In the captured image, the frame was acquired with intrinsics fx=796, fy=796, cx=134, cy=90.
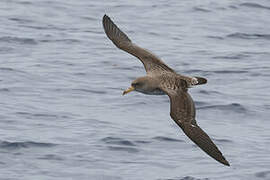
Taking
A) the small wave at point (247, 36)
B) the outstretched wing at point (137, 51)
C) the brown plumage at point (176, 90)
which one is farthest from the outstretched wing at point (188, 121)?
the small wave at point (247, 36)

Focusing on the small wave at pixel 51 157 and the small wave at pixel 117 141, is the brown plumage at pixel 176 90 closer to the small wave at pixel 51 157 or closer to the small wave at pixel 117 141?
the small wave at pixel 117 141

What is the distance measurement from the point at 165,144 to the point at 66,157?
1.61m

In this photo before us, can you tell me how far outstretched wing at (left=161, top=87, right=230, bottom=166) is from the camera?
9.48 meters

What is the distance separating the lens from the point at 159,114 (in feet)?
44.0

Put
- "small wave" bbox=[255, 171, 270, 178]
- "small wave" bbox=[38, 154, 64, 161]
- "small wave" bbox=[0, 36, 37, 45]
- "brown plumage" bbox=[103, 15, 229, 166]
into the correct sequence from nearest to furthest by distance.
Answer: "brown plumage" bbox=[103, 15, 229, 166]
"small wave" bbox=[255, 171, 270, 178]
"small wave" bbox=[38, 154, 64, 161]
"small wave" bbox=[0, 36, 37, 45]

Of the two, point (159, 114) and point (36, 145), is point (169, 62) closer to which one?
point (159, 114)

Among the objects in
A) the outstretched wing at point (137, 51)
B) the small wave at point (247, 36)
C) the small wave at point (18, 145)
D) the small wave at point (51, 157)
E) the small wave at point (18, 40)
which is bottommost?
the small wave at point (51, 157)

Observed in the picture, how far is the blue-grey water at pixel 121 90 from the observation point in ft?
37.1

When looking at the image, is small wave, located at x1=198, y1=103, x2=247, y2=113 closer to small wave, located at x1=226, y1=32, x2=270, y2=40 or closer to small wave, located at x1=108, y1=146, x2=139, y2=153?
small wave, located at x1=108, y1=146, x2=139, y2=153

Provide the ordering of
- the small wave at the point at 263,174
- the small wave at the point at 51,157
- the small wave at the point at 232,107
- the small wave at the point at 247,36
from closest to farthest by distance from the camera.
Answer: the small wave at the point at 263,174
the small wave at the point at 51,157
the small wave at the point at 232,107
the small wave at the point at 247,36

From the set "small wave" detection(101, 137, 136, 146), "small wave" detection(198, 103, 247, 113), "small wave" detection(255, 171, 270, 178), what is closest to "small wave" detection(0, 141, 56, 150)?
"small wave" detection(101, 137, 136, 146)

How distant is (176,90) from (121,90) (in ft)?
13.8

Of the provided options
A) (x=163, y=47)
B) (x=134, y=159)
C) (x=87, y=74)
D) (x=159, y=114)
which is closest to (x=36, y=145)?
(x=134, y=159)

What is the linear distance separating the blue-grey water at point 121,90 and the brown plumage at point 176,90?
48.7 inches
